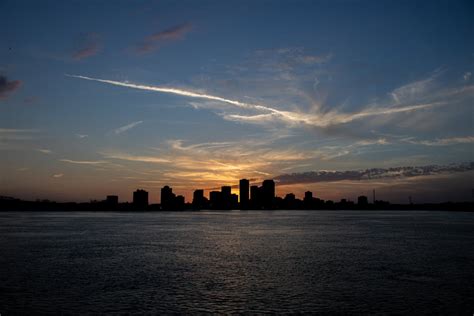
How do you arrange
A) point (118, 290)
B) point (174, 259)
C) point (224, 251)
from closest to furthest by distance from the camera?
point (118, 290), point (174, 259), point (224, 251)

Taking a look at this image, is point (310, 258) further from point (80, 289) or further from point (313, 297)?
point (80, 289)

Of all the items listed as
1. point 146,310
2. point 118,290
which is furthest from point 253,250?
point 146,310

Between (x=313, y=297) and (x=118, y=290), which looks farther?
(x=118, y=290)

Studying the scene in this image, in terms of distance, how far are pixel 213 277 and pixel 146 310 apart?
1276 cm

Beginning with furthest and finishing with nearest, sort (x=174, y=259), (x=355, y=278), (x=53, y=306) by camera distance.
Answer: (x=174, y=259)
(x=355, y=278)
(x=53, y=306)

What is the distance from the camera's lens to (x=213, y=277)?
39.8 meters

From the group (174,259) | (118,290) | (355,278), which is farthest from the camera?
(174,259)

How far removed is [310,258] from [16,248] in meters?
45.8

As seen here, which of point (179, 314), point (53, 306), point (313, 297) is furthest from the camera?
point (313, 297)

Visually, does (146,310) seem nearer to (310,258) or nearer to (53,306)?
(53,306)

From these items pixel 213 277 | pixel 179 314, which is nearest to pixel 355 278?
pixel 213 277

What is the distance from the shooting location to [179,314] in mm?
26844

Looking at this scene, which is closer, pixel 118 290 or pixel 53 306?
pixel 53 306

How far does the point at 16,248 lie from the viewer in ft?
209
